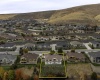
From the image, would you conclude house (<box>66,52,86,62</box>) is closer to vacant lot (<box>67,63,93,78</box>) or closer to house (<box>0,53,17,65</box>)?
vacant lot (<box>67,63,93,78</box>)

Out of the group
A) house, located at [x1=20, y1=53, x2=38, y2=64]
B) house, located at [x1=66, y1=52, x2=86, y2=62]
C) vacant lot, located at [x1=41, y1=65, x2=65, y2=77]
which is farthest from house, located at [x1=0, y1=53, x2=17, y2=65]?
house, located at [x1=66, y1=52, x2=86, y2=62]

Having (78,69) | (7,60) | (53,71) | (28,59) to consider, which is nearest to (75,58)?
(78,69)

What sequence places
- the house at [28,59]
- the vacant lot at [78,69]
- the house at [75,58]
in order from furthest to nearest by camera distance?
the house at [75,58], the house at [28,59], the vacant lot at [78,69]

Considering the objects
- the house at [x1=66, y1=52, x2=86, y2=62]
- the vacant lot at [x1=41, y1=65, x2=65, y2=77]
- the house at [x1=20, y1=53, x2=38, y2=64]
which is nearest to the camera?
the vacant lot at [x1=41, y1=65, x2=65, y2=77]

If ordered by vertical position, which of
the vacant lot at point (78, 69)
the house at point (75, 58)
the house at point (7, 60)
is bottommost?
the vacant lot at point (78, 69)

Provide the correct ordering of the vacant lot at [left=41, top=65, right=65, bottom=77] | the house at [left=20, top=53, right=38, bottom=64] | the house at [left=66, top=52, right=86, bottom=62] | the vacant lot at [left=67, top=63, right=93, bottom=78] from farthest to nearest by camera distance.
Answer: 1. the house at [left=66, top=52, right=86, bottom=62]
2. the house at [left=20, top=53, right=38, bottom=64]
3. the vacant lot at [left=67, top=63, right=93, bottom=78]
4. the vacant lot at [left=41, top=65, right=65, bottom=77]

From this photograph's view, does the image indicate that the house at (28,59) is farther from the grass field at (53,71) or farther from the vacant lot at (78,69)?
the vacant lot at (78,69)

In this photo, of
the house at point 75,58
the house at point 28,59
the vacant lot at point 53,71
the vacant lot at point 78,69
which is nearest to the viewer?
the vacant lot at point 53,71

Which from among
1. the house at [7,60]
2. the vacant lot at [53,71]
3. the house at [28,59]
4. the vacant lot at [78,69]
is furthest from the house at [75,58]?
the house at [7,60]
